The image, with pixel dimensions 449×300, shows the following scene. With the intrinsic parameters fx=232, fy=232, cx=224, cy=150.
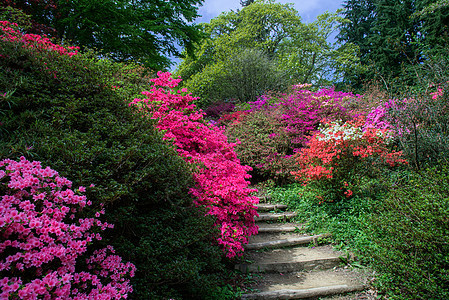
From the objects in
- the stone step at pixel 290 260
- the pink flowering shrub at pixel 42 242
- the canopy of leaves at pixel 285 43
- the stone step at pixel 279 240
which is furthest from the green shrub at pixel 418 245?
the canopy of leaves at pixel 285 43

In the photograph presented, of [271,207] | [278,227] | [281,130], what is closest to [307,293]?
[278,227]

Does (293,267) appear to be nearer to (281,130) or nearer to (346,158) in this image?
(346,158)

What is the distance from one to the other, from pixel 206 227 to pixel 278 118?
20.0 ft

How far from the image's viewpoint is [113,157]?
2.17 meters

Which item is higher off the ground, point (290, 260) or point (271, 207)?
point (271, 207)

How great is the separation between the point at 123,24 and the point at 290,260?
10093mm

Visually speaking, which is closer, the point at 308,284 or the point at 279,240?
the point at 308,284

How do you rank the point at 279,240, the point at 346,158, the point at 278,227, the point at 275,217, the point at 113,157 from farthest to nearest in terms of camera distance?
the point at 275,217
the point at 346,158
the point at 278,227
the point at 279,240
the point at 113,157

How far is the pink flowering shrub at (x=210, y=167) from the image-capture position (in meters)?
3.37

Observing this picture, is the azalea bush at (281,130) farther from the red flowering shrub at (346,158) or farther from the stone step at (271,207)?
Answer: the red flowering shrub at (346,158)

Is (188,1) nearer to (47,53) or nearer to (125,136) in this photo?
(47,53)

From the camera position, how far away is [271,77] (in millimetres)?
13664

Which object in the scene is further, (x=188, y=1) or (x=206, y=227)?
(x=188, y=1)

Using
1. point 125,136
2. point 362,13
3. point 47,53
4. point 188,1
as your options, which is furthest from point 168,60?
point 362,13
